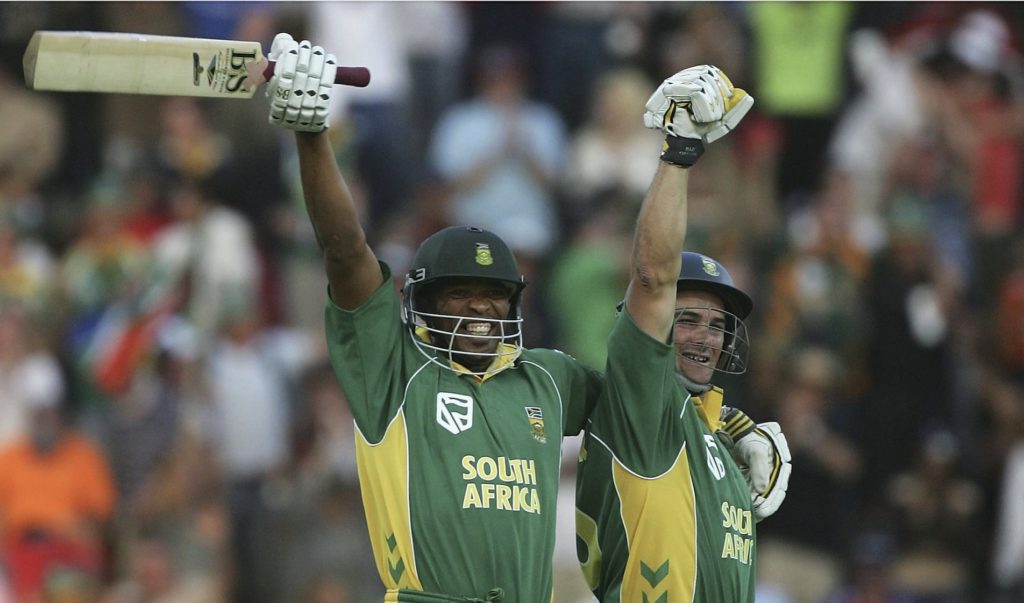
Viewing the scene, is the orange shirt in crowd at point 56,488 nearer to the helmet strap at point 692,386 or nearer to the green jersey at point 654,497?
the green jersey at point 654,497

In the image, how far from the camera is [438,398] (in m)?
6.49

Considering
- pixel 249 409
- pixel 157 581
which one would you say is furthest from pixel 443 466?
pixel 249 409

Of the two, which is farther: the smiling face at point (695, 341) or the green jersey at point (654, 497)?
the smiling face at point (695, 341)

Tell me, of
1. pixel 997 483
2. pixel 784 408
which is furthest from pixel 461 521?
pixel 997 483

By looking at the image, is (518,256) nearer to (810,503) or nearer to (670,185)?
(810,503)

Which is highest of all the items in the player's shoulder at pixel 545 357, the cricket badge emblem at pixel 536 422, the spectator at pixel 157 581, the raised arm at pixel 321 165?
the raised arm at pixel 321 165

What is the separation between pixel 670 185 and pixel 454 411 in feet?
3.61

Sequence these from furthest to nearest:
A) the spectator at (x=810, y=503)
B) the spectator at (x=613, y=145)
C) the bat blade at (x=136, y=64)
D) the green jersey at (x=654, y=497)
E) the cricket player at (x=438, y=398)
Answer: the spectator at (x=613, y=145)
the spectator at (x=810, y=503)
the green jersey at (x=654, y=497)
the cricket player at (x=438, y=398)
the bat blade at (x=136, y=64)

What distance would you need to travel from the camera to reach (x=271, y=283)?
43.2ft

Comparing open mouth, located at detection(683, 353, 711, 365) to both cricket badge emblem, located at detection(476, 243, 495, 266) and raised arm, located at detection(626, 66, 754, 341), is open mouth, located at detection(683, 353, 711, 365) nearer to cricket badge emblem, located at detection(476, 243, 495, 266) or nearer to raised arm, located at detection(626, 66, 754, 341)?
raised arm, located at detection(626, 66, 754, 341)

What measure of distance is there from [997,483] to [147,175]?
637cm

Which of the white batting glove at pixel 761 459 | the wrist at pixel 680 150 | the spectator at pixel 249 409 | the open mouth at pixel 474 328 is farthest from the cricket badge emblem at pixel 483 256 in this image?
the spectator at pixel 249 409

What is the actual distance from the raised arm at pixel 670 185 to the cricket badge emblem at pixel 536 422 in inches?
18.7

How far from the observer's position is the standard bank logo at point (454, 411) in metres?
6.44
